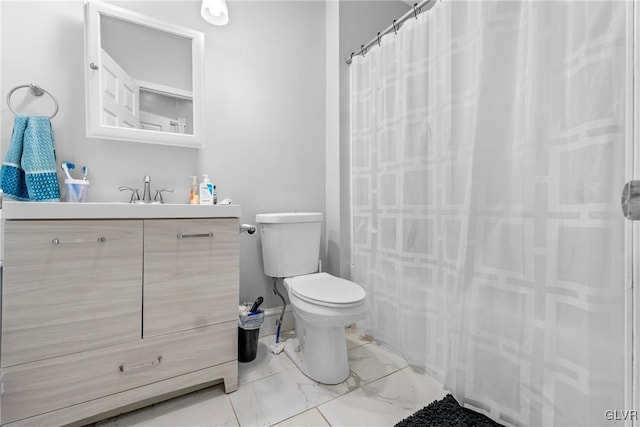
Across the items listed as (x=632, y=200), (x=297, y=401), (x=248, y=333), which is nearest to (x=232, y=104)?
(x=248, y=333)

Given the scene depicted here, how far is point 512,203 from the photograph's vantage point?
99 centimetres

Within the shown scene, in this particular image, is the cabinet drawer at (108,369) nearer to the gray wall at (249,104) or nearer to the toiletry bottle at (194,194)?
the gray wall at (249,104)

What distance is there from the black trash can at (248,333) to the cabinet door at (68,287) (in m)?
0.52

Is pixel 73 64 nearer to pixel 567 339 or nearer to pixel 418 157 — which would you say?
pixel 418 157

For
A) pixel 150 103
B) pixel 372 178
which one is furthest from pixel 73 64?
pixel 372 178

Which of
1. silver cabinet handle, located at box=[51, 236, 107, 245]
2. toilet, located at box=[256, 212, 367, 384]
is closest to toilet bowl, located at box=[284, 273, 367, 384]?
toilet, located at box=[256, 212, 367, 384]

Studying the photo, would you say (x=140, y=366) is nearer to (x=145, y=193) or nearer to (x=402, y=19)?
(x=145, y=193)

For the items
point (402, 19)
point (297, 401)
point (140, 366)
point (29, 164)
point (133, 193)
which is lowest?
point (297, 401)

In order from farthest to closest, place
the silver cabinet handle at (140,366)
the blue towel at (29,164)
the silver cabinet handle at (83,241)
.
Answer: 1. the blue towel at (29,164)
2. the silver cabinet handle at (140,366)
3. the silver cabinet handle at (83,241)

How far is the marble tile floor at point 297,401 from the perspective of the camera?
1.05 metres

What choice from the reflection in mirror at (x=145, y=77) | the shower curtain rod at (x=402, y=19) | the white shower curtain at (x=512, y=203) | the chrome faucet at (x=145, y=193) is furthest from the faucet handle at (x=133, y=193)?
the shower curtain rod at (x=402, y=19)

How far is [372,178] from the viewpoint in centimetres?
166

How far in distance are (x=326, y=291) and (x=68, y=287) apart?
3.23ft

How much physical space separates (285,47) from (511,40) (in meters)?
1.36
